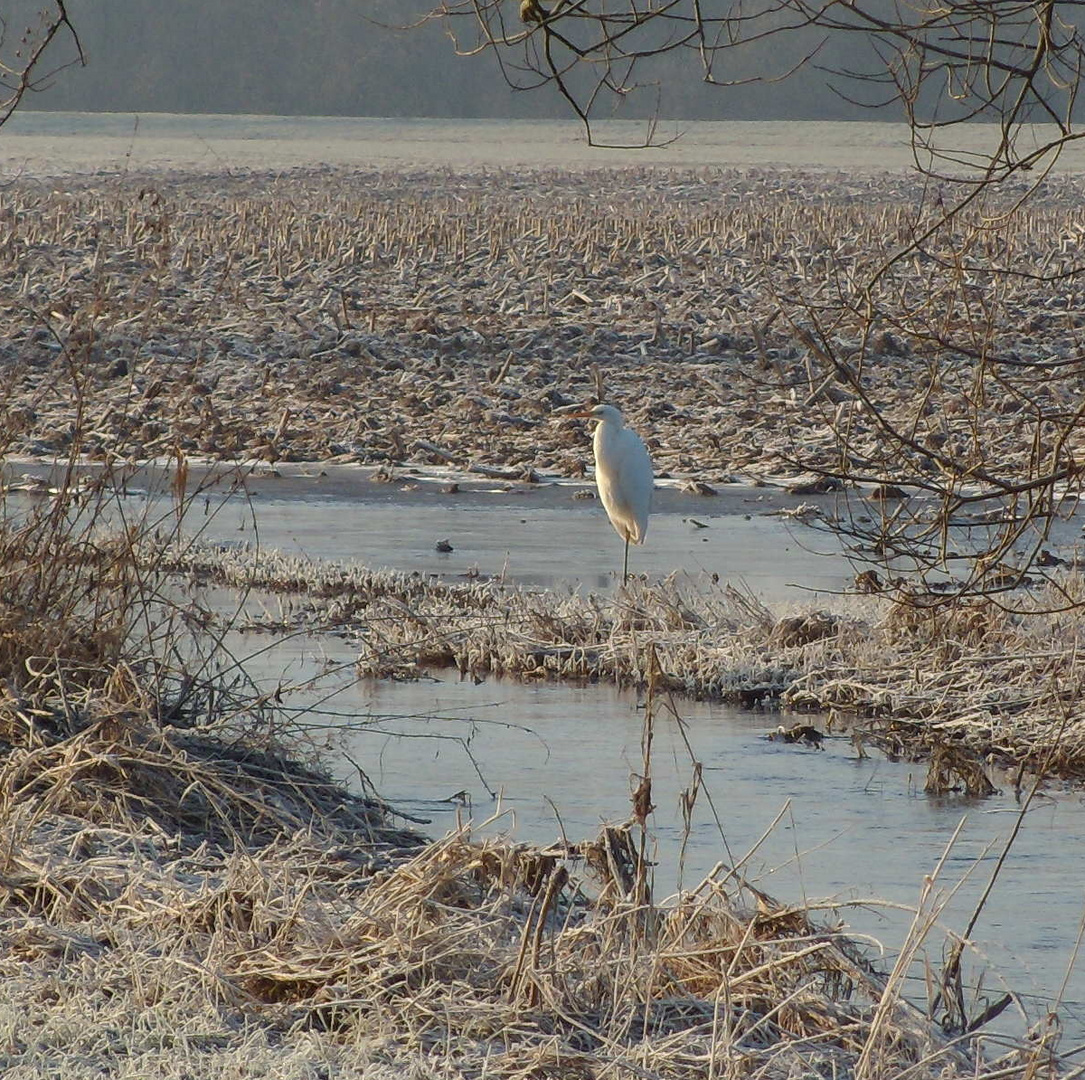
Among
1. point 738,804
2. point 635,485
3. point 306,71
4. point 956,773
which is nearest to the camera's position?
point 738,804

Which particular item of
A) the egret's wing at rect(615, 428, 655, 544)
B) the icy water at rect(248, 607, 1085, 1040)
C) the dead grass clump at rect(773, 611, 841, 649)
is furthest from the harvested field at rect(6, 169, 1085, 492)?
→ the icy water at rect(248, 607, 1085, 1040)

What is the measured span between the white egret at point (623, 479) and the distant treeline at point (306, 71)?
91913 mm

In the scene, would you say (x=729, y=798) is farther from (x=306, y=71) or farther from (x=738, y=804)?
(x=306, y=71)

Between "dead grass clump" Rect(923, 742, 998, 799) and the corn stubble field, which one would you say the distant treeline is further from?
"dead grass clump" Rect(923, 742, 998, 799)

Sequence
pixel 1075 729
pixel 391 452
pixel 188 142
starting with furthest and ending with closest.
A: 1. pixel 188 142
2. pixel 391 452
3. pixel 1075 729

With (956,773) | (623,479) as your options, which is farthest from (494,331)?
(956,773)

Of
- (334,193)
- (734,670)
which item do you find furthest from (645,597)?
(334,193)

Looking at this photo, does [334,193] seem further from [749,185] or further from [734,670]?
[734,670]

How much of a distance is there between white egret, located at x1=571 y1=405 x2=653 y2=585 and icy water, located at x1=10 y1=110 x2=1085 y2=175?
3761 cm

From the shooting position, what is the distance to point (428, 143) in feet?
247

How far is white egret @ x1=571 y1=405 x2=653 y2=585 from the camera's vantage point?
11.9m

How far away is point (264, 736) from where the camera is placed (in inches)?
244

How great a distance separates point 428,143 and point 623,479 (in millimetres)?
65228

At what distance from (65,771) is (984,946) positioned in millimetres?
2572
